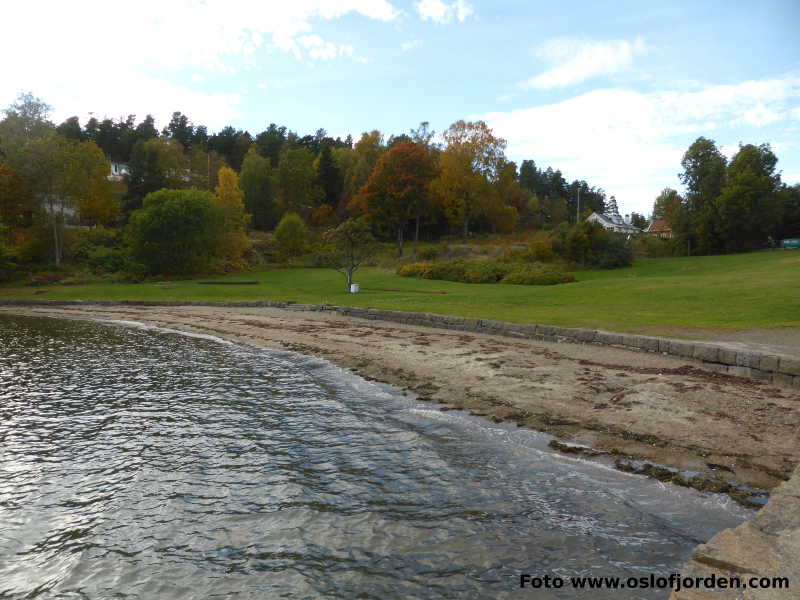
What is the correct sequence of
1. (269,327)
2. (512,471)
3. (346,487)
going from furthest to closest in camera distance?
(269,327) < (512,471) < (346,487)

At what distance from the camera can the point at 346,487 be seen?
6562mm

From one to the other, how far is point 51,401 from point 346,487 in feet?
24.9

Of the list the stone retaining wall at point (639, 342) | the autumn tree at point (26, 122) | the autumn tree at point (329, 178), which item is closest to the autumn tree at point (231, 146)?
the autumn tree at point (329, 178)

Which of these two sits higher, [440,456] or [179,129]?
[179,129]

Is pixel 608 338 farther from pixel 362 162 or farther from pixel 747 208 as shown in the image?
pixel 362 162

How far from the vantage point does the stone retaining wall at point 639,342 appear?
10.5 m

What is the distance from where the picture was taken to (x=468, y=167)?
6088 centimetres

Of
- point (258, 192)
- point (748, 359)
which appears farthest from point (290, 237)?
point (748, 359)

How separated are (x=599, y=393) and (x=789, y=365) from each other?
3801mm

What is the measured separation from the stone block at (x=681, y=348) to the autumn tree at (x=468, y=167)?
4981 cm

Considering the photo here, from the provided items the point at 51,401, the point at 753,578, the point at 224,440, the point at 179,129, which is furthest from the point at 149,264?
the point at 179,129

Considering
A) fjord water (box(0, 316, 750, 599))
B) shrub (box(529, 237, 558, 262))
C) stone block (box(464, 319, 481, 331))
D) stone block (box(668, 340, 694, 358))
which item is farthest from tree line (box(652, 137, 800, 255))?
fjord water (box(0, 316, 750, 599))

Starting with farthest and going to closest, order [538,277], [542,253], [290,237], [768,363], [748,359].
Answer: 1. [290,237]
2. [542,253]
3. [538,277]
4. [748,359]
5. [768,363]

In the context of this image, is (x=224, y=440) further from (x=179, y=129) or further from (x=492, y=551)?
(x=179, y=129)
